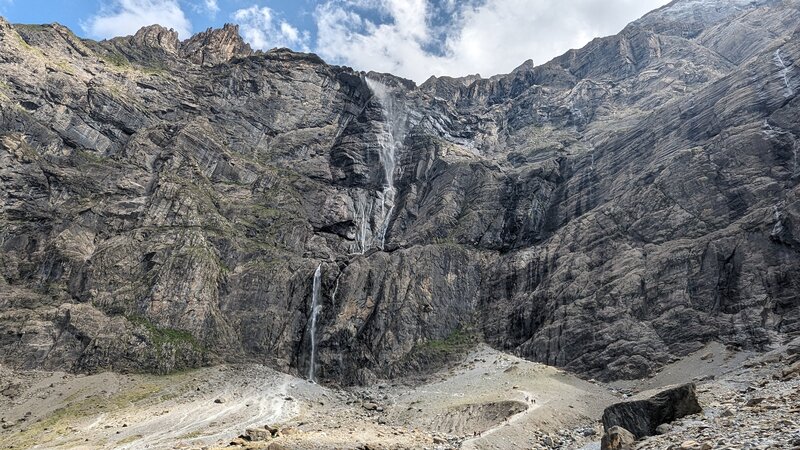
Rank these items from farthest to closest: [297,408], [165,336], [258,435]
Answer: [165,336], [297,408], [258,435]

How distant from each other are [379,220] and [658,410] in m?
93.4

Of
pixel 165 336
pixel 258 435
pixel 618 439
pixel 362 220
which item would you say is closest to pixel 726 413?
pixel 618 439

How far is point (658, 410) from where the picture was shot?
2991 centimetres

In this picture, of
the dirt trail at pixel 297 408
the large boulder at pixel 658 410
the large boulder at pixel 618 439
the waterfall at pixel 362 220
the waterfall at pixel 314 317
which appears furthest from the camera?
the waterfall at pixel 362 220

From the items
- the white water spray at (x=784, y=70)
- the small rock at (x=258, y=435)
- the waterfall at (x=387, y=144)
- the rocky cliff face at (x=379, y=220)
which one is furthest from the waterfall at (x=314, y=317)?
the white water spray at (x=784, y=70)

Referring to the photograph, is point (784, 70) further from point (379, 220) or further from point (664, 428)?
point (379, 220)

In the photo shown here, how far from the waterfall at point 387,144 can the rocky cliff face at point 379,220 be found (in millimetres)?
885

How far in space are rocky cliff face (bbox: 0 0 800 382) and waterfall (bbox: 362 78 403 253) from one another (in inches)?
34.9

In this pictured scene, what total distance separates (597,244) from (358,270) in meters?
39.2

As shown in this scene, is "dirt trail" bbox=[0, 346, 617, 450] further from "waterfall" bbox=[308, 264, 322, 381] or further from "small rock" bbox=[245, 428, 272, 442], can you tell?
"waterfall" bbox=[308, 264, 322, 381]

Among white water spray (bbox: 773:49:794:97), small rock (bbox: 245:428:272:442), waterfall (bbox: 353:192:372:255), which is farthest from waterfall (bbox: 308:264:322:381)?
white water spray (bbox: 773:49:794:97)

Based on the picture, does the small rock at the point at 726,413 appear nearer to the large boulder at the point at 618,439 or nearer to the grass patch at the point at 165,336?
the large boulder at the point at 618,439

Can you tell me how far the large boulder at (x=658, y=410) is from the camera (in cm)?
2942

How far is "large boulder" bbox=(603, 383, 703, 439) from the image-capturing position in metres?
29.4
